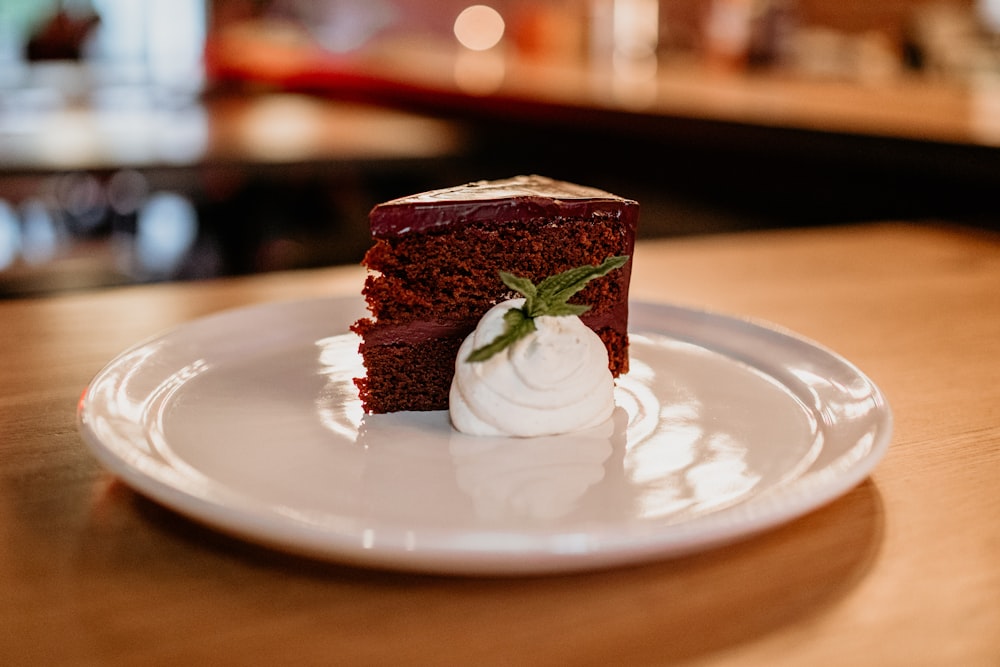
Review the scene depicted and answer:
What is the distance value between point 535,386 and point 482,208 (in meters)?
0.33

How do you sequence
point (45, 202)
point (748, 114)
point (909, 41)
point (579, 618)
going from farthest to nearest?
point (909, 41), point (45, 202), point (748, 114), point (579, 618)

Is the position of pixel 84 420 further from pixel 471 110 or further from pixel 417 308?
pixel 471 110

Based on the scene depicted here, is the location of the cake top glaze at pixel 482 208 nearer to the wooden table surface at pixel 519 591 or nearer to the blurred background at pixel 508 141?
the wooden table surface at pixel 519 591

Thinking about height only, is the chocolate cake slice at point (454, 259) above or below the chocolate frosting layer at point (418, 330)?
above

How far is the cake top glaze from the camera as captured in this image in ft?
4.82

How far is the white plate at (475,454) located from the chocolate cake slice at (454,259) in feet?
0.27

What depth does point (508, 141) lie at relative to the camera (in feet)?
17.4

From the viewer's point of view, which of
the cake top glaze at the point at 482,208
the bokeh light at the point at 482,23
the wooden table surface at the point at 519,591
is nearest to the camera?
the wooden table surface at the point at 519,591

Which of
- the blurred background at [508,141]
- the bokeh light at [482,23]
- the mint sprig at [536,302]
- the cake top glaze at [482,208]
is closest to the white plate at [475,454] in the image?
the mint sprig at [536,302]

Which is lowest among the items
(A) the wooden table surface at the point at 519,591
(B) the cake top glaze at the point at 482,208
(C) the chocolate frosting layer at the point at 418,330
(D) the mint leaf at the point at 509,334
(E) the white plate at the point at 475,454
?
(A) the wooden table surface at the point at 519,591

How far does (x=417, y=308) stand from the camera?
1.52 meters

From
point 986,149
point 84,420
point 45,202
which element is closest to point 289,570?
point 84,420

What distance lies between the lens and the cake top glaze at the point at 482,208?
57.8 inches

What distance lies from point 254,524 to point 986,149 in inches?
100
